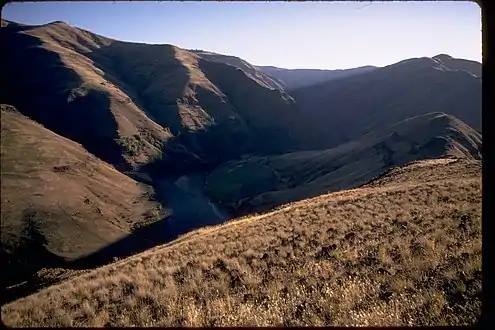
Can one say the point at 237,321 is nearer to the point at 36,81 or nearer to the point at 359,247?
the point at 359,247

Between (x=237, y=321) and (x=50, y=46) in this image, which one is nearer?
(x=237, y=321)

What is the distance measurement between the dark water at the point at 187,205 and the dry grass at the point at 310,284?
1803 inches

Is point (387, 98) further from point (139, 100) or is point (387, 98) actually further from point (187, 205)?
point (187, 205)

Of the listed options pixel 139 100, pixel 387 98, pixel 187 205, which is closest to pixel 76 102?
pixel 139 100

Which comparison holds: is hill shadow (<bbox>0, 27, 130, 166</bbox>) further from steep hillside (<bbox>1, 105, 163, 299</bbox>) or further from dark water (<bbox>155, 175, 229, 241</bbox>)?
steep hillside (<bbox>1, 105, 163, 299</bbox>)

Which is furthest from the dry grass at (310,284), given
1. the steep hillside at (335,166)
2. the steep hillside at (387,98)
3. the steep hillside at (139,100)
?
the steep hillside at (387,98)

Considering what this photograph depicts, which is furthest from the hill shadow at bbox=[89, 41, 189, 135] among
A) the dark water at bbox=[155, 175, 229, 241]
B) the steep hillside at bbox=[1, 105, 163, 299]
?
the steep hillside at bbox=[1, 105, 163, 299]

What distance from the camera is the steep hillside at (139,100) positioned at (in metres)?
91.2

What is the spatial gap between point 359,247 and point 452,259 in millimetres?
2610

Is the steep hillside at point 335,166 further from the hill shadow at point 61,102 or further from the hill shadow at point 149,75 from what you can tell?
the hill shadow at point 149,75

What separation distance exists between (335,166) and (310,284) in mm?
73396

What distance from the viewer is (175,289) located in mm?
7863

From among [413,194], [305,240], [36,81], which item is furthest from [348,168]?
[36,81]

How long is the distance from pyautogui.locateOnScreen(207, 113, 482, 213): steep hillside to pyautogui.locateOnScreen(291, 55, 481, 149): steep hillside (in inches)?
1390
